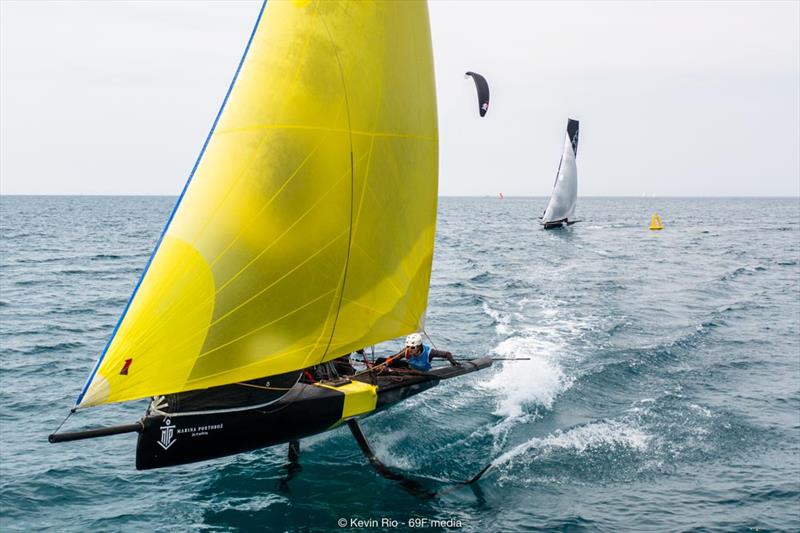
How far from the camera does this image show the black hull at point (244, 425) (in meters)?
11.3

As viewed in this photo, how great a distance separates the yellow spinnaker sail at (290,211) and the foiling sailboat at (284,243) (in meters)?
0.02

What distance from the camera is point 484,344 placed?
1030 inches

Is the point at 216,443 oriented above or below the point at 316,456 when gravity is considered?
above

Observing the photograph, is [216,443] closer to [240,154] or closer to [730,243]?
[240,154]

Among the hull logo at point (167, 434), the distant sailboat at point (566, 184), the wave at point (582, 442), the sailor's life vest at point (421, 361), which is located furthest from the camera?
the distant sailboat at point (566, 184)

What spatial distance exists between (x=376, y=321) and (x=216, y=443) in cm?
377

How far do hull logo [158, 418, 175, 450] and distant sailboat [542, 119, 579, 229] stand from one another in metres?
69.0

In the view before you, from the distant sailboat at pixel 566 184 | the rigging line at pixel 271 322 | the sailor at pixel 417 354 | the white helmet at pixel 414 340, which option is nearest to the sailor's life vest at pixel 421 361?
the sailor at pixel 417 354

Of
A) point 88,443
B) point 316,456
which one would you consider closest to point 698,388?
point 316,456

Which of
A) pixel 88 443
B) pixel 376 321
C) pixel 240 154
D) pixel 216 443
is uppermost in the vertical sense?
pixel 240 154

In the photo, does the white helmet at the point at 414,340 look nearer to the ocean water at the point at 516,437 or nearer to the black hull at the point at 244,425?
the black hull at the point at 244,425

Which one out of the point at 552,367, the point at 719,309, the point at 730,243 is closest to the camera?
the point at 552,367

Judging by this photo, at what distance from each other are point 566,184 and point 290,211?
6983 cm

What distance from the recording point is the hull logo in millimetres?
11273
